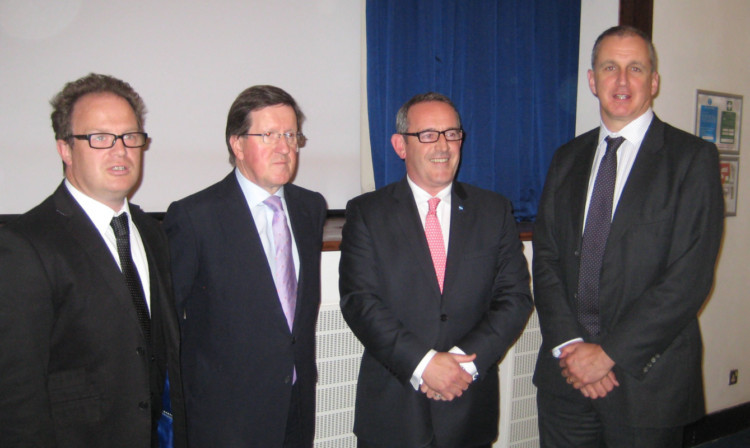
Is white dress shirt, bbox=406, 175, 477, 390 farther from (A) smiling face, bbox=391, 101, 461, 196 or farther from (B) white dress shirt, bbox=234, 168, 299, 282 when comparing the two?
(B) white dress shirt, bbox=234, 168, 299, 282

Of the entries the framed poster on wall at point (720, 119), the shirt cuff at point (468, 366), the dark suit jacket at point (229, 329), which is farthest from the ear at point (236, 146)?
the framed poster on wall at point (720, 119)

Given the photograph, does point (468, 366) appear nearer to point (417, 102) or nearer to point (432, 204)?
point (432, 204)

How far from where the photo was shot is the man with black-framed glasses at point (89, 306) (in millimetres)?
1118

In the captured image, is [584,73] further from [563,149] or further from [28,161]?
[28,161]

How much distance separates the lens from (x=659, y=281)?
5.38ft

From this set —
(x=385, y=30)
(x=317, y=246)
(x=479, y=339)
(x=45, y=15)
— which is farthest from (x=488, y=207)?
(x=45, y=15)

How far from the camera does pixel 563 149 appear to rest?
2.03 meters

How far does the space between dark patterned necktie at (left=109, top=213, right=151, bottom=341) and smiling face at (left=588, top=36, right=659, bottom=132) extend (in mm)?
1748

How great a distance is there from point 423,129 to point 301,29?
139cm

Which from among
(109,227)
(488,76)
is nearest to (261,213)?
(109,227)

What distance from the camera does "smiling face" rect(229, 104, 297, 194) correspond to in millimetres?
1624

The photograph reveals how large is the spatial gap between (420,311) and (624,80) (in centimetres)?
115

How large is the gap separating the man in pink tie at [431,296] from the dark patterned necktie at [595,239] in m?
0.20

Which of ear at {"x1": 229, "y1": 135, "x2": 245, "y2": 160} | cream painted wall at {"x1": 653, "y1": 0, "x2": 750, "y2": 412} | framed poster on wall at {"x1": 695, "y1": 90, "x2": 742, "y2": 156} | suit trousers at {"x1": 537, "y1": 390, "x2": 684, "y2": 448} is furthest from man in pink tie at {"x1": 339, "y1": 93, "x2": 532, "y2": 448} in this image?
framed poster on wall at {"x1": 695, "y1": 90, "x2": 742, "y2": 156}
